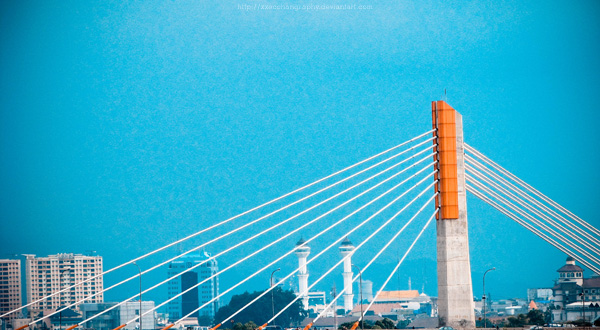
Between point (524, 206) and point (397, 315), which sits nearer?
point (524, 206)

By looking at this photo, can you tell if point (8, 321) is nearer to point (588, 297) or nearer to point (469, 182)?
point (588, 297)

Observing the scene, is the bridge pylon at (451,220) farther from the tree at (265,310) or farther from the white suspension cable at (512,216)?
the tree at (265,310)

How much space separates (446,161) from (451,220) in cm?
278

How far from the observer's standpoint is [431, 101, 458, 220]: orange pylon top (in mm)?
41844

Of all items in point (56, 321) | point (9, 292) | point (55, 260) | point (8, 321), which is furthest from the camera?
point (55, 260)

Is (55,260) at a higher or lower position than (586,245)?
higher

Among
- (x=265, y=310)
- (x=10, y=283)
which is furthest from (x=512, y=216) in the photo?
(x=10, y=283)

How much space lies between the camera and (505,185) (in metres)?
43.8

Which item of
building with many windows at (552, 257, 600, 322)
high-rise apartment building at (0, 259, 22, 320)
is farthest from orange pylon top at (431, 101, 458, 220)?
high-rise apartment building at (0, 259, 22, 320)

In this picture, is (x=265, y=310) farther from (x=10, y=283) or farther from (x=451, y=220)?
(x=451, y=220)

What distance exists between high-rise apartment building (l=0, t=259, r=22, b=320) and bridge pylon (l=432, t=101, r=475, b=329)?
143 meters

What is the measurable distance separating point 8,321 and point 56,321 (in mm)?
13842

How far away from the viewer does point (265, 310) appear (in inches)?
5418

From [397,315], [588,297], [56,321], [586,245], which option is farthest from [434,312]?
[586,245]
